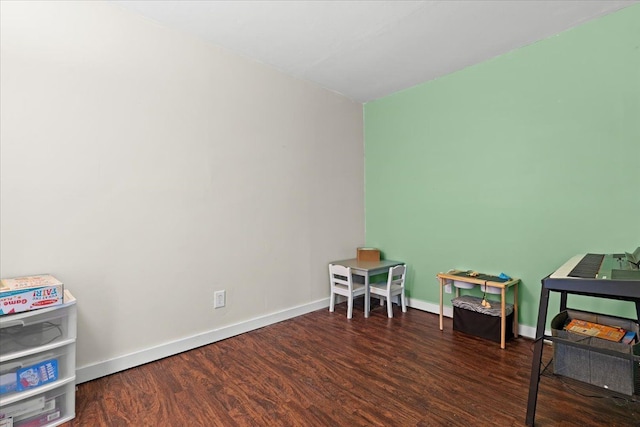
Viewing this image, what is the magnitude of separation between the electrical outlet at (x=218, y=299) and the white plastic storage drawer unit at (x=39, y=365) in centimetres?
99

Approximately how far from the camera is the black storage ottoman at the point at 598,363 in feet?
4.27

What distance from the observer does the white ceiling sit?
2002mm

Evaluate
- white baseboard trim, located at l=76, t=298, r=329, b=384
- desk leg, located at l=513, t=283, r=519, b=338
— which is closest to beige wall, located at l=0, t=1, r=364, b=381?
white baseboard trim, located at l=76, t=298, r=329, b=384

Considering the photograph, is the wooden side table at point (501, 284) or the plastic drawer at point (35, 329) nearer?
the plastic drawer at point (35, 329)

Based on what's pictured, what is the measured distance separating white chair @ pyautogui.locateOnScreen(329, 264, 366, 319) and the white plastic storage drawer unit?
6.85ft

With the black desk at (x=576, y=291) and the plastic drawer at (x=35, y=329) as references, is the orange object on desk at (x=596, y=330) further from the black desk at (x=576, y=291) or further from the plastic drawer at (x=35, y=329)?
the plastic drawer at (x=35, y=329)

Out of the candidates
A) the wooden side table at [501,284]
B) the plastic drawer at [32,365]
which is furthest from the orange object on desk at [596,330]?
the plastic drawer at [32,365]

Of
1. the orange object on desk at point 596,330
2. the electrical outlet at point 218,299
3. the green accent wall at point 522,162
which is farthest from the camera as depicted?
the electrical outlet at point 218,299

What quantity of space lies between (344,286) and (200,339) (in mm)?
1498

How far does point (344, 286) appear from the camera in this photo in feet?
10.8

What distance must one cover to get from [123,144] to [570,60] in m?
3.21

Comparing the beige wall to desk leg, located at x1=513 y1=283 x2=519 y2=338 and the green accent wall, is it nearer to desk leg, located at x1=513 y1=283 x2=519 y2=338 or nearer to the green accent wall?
the green accent wall

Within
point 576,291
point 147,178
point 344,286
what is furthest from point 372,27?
point 344,286

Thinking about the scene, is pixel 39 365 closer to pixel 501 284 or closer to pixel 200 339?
pixel 200 339
